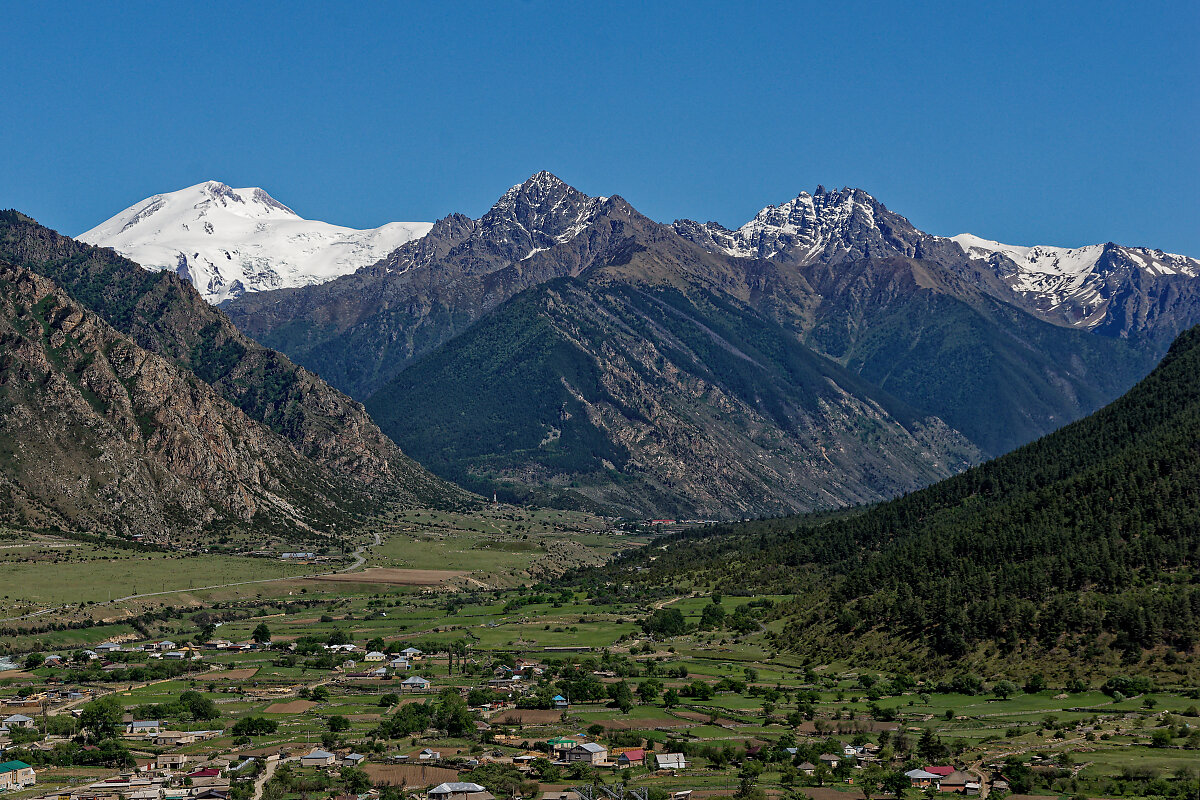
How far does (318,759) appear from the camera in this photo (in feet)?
458

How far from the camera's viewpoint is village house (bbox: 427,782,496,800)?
405 ft

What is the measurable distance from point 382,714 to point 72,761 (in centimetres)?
3622

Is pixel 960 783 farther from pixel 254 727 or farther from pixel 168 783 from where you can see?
pixel 254 727

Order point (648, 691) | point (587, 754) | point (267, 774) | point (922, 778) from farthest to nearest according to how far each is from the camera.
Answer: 1. point (648, 691)
2. point (587, 754)
3. point (267, 774)
4. point (922, 778)

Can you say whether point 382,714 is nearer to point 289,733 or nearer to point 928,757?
point 289,733

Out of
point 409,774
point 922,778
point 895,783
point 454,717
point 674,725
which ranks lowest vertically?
point 409,774

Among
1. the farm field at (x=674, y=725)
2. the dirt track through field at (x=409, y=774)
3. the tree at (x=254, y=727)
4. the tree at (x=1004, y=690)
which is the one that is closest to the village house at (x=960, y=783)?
the farm field at (x=674, y=725)

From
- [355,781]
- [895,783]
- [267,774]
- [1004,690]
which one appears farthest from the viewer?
[1004,690]

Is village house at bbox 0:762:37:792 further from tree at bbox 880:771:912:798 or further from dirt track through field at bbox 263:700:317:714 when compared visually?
tree at bbox 880:771:912:798

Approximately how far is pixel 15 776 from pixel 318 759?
26.0 m

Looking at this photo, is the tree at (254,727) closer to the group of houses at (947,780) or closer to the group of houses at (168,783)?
the group of houses at (168,783)

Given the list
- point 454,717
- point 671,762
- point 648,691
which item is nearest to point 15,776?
point 454,717

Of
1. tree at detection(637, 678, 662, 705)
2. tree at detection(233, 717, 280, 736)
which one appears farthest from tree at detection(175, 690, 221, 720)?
tree at detection(637, 678, 662, 705)

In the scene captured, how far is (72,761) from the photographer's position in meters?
143
